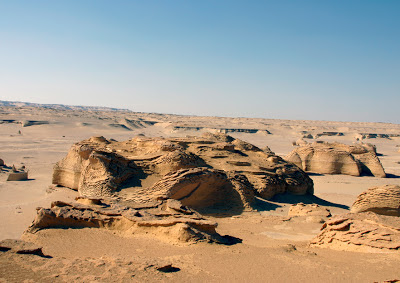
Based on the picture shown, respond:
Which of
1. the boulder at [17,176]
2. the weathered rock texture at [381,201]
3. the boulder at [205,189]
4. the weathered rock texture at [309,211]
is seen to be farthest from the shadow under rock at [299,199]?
the boulder at [17,176]

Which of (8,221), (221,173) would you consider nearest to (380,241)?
(221,173)

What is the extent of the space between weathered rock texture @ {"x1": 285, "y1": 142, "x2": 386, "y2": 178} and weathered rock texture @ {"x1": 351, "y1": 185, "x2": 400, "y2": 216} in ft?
28.9

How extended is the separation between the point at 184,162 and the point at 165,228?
4.36m

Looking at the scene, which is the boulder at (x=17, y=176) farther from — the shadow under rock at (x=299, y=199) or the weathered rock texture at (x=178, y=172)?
the shadow under rock at (x=299, y=199)

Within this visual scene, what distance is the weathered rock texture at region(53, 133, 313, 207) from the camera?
8.32 metres

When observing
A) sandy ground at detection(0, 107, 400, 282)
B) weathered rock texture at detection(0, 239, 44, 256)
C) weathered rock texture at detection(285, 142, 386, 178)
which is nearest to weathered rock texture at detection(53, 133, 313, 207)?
sandy ground at detection(0, 107, 400, 282)

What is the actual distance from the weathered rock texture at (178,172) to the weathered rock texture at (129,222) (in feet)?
6.95

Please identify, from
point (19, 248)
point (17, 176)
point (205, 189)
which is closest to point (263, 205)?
point (205, 189)

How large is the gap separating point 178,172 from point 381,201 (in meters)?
4.49

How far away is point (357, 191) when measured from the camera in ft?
44.9

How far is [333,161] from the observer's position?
17062mm

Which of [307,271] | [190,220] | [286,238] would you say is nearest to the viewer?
[307,271]

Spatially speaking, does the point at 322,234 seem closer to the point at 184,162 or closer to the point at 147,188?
the point at 147,188

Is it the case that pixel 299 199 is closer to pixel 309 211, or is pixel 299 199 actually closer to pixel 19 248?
pixel 309 211
